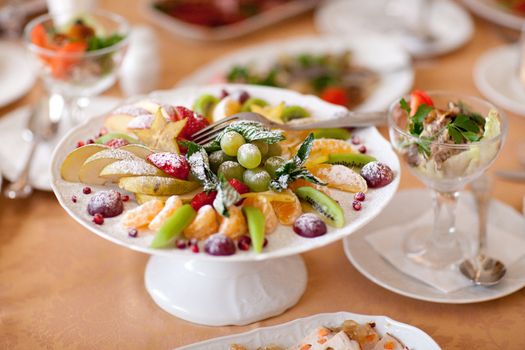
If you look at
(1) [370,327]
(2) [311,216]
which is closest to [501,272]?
(1) [370,327]

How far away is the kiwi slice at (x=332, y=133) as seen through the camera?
1.27 meters

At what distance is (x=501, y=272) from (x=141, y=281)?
66 centimetres

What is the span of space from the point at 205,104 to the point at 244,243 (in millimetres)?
420

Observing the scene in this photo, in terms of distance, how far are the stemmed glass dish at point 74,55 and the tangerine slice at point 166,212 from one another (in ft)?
2.28

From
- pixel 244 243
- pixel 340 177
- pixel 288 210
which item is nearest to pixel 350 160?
pixel 340 177

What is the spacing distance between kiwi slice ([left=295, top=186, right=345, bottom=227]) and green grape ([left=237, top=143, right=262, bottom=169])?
0.08 metres

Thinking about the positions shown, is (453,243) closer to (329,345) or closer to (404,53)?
(329,345)

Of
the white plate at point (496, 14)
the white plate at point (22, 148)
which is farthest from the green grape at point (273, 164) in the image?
the white plate at point (496, 14)

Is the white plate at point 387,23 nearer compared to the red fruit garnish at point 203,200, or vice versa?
the red fruit garnish at point 203,200

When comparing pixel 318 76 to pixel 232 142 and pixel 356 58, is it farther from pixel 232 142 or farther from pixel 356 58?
pixel 232 142

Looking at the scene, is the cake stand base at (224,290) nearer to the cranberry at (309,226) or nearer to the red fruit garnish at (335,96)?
the cranberry at (309,226)

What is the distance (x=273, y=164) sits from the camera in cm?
110

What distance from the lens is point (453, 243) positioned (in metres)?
1.32

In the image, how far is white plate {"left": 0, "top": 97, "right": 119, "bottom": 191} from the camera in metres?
1.50
